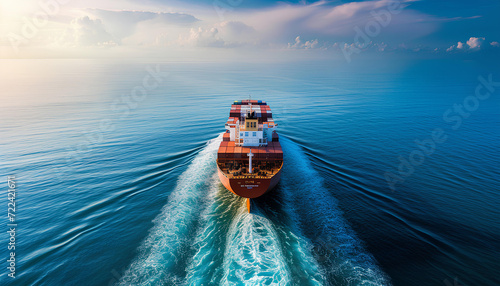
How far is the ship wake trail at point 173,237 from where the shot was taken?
19145 millimetres

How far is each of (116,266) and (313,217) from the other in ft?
74.0

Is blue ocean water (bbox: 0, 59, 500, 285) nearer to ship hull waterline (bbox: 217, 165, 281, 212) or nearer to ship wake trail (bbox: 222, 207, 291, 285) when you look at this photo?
ship wake trail (bbox: 222, 207, 291, 285)

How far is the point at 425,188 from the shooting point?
32.8 meters

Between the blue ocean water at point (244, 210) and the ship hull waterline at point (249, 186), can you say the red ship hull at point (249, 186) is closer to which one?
the ship hull waterline at point (249, 186)

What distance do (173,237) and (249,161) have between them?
13815 mm

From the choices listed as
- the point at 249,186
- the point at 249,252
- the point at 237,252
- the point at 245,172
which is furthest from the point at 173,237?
the point at 245,172

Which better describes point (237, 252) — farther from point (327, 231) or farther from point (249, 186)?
point (327, 231)

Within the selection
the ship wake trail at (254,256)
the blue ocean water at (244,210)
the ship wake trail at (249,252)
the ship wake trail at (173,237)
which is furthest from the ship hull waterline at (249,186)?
the ship wake trail at (173,237)

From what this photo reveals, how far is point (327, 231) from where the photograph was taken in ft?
82.3

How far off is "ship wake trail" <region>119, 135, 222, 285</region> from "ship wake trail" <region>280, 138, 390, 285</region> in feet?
42.4

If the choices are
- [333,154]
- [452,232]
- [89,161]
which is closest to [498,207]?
[452,232]

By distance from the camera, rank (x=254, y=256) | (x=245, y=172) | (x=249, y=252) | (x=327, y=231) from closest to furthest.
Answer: (x=254, y=256), (x=249, y=252), (x=327, y=231), (x=245, y=172)

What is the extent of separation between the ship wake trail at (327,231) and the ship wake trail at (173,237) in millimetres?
12935

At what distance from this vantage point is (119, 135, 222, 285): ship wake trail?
19145mm
